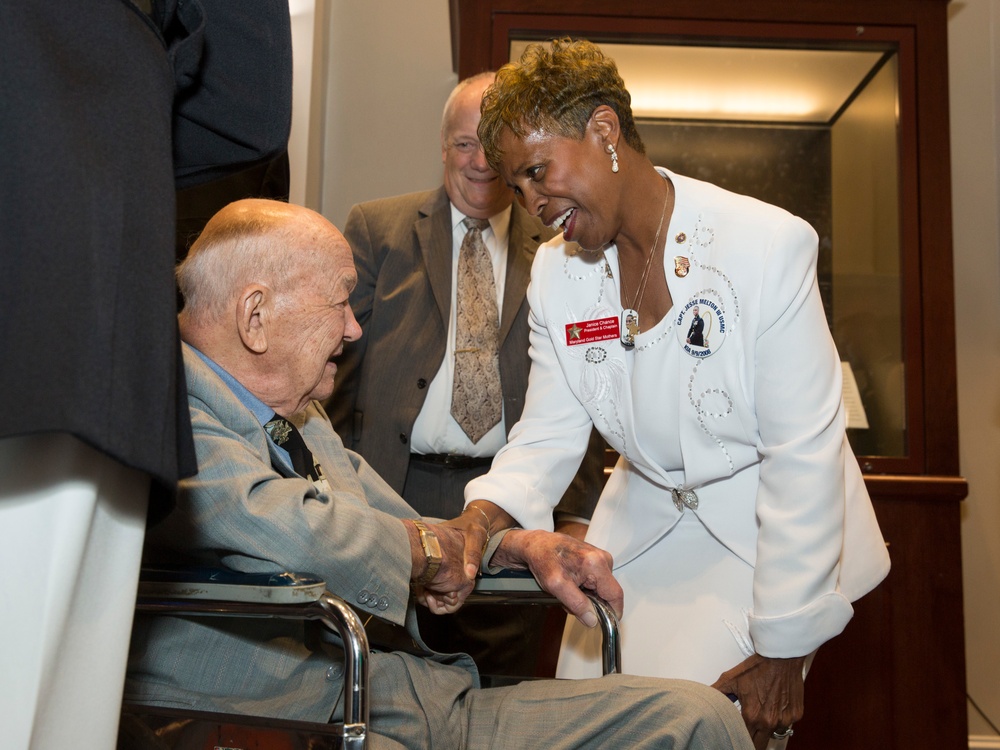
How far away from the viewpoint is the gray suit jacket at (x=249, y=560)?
1369mm

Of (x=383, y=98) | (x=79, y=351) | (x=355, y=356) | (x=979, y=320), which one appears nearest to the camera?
(x=79, y=351)

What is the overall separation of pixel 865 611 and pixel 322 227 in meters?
2.12

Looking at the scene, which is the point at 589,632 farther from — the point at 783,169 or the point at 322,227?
the point at 783,169

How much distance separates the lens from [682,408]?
5.93ft

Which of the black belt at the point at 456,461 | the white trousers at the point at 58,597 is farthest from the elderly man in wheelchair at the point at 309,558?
the black belt at the point at 456,461

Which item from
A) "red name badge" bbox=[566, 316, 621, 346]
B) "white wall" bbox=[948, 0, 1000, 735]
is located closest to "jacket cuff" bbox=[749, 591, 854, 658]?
"red name badge" bbox=[566, 316, 621, 346]

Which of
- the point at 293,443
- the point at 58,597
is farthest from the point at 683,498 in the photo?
the point at 58,597

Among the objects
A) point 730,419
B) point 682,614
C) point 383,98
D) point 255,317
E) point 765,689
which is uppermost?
point 383,98

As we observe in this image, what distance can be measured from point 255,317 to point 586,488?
118 centimetres

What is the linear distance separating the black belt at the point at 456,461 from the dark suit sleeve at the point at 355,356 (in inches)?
8.6

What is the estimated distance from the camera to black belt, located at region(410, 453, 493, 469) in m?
2.50

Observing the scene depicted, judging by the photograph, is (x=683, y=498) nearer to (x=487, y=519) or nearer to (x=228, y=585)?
(x=487, y=519)

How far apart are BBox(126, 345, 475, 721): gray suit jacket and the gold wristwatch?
9 centimetres

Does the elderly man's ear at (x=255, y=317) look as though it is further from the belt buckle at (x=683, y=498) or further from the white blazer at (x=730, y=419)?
the belt buckle at (x=683, y=498)
